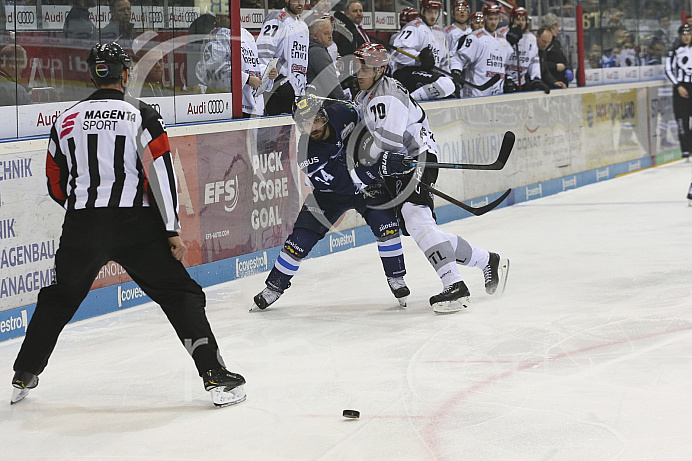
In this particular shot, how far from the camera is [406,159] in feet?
17.0

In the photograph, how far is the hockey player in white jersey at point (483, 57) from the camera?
9570 mm

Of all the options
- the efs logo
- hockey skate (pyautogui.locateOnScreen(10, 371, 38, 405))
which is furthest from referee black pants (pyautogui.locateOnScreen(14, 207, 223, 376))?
the efs logo

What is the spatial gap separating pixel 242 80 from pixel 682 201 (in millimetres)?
4958

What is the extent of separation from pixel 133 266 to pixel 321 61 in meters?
4.31

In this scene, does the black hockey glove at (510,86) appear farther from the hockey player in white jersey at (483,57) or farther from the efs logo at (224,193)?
the efs logo at (224,193)

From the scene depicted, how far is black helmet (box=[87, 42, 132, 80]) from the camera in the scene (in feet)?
12.1

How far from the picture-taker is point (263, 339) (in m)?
4.91

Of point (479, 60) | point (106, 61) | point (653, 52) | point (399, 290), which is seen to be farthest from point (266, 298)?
point (653, 52)

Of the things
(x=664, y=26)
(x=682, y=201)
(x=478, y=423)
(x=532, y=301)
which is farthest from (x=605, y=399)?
(x=664, y=26)

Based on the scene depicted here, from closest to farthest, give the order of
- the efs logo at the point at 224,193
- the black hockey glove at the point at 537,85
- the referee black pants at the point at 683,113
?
the efs logo at the point at 224,193, the black hockey glove at the point at 537,85, the referee black pants at the point at 683,113

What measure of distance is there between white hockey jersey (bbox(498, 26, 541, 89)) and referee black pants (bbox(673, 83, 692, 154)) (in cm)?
274

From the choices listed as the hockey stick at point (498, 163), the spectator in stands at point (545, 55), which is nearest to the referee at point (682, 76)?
the spectator in stands at point (545, 55)

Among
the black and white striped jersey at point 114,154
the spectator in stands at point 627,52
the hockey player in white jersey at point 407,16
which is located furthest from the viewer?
the spectator in stands at point 627,52

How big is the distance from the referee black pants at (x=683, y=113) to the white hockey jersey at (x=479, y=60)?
143 inches
